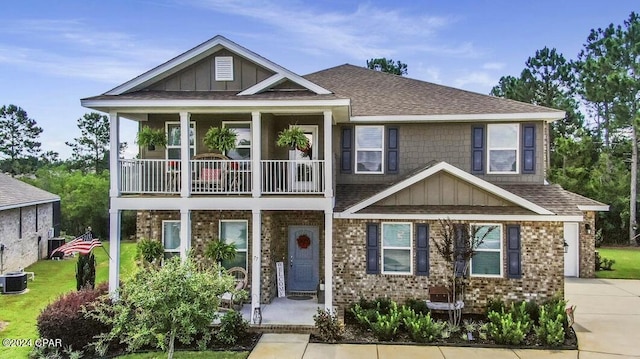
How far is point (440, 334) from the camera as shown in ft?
32.9

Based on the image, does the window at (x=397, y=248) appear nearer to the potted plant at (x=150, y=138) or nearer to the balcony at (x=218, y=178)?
the balcony at (x=218, y=178)

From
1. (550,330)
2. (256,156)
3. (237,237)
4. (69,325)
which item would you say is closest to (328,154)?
(256,156)

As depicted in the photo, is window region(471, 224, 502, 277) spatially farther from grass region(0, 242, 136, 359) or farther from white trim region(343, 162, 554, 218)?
grass region(0, 242, 136, 359)

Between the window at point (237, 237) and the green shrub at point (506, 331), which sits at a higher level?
the window at point (237, 237)

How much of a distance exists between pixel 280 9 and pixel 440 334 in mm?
13602

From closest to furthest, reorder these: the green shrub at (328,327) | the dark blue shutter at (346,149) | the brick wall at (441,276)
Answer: the green shrub at (328,327) → the brick wall at (441,276) → the dark blue shutter at (346,149)

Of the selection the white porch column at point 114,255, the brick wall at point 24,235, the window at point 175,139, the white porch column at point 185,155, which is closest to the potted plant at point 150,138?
the window at point 175,139

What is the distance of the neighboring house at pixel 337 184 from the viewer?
36.6 feet

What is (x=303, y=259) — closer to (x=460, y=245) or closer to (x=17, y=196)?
(x=460, y=245)

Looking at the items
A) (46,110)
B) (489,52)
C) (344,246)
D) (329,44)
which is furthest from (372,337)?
(46,110)

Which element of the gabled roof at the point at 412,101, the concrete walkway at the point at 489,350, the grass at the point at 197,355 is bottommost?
the grass at the point at 197,355

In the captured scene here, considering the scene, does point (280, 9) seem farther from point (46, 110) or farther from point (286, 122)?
point (46, 110)

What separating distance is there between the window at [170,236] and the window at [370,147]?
232 inches

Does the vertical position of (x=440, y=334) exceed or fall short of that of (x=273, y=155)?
it falls short
